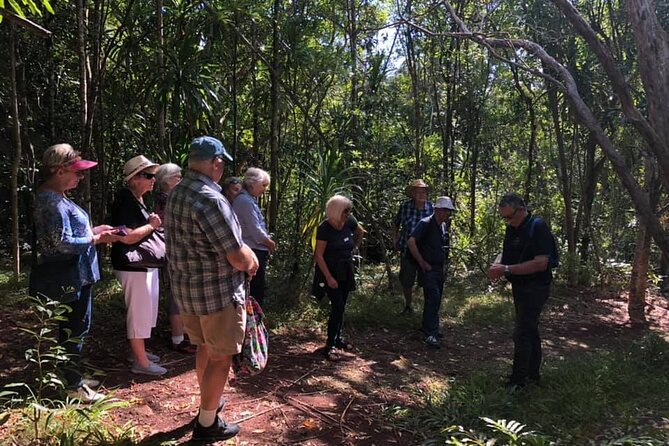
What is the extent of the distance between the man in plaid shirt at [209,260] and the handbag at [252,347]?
→ 94mm

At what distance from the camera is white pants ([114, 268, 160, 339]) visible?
3664mm

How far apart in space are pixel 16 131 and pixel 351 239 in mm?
4024

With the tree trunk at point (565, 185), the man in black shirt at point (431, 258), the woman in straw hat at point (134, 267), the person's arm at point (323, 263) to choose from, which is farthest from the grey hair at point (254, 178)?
the tree trunk at point (565, 185)

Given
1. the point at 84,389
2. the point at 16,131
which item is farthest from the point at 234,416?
the point at 16,131

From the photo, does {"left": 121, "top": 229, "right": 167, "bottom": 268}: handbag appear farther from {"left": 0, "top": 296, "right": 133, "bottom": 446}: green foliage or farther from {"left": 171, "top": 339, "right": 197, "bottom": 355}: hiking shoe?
{"left": 171, "top": 339, "right": 197, "bottom": 355}: hiking shoe

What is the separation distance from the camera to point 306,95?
753 centimetres

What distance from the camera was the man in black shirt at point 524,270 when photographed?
403cm

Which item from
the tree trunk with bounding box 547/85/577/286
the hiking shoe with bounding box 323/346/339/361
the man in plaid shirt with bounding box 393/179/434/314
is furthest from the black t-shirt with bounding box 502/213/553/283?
the tree trunk with bounding box 547/85/577/286

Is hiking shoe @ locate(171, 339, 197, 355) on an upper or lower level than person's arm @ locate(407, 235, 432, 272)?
lower

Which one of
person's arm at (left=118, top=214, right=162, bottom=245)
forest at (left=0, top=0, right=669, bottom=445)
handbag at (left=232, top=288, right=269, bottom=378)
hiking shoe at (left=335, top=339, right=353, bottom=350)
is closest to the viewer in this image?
handbag at (left=232, top=288, right=269, bottom=378)

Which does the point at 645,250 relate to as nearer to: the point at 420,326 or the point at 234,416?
the point at 420,326

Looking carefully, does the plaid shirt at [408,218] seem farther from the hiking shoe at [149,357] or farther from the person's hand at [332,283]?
the hiking shoe at [149,357]

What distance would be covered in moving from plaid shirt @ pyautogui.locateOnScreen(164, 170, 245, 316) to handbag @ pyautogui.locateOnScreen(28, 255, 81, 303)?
0.80 m

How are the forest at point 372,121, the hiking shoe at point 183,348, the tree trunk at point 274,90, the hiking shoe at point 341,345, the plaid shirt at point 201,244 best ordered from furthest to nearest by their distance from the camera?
the tree trunk at point 274,90 → the hiking shoe at point 341,345 → the forest at point 372,121 → the hiking shoe at point 183,348 → the plaid shirt at point 201,244
